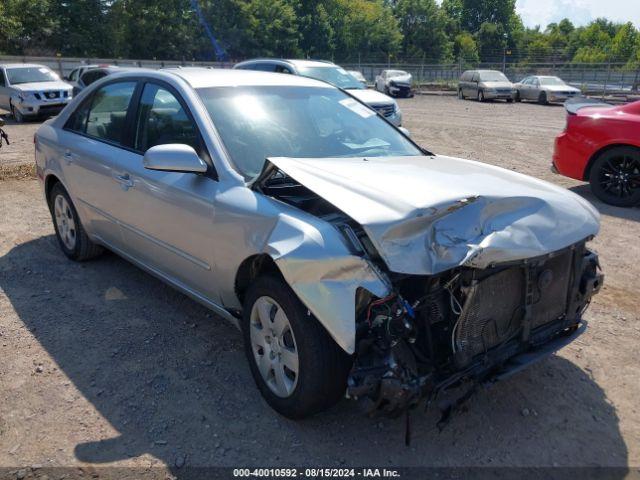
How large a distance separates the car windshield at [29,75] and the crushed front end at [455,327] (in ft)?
60.3

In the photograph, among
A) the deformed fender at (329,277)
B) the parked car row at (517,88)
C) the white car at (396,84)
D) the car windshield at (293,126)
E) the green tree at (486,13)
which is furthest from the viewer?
the green tree at (486,13)

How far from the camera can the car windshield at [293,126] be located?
351 cm

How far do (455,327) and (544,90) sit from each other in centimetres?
2581

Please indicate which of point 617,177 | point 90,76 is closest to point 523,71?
point 90,76

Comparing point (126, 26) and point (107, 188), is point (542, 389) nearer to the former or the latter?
point (107, 188)

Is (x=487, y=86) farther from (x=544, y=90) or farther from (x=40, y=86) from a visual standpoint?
(x=40, y=86)

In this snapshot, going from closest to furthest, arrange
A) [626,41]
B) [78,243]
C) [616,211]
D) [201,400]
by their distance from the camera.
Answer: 1. [201,400]
2. [78,243]
3. [616,211]
4. [626,41]

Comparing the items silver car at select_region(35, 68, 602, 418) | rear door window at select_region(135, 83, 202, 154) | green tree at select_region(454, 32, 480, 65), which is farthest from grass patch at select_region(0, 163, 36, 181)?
green tree at select_region(454, 32, 480, 65)

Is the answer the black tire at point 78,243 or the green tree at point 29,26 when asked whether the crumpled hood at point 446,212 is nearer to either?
the black tire at point 78,243

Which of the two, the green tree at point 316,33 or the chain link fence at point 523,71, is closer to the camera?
the chain link fence at point 523,71

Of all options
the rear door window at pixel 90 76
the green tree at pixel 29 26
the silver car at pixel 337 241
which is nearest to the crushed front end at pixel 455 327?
the silver car at pixel 337 241

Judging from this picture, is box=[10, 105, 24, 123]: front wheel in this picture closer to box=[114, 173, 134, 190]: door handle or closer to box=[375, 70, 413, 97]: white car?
box=[114, 173, 134, 190]: door handle

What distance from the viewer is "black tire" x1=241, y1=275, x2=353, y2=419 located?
8.80ft

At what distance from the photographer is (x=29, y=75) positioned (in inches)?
698
